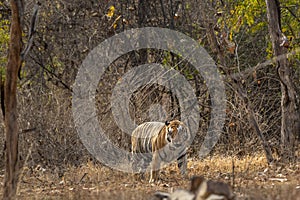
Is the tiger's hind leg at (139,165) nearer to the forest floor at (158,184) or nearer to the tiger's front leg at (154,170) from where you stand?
the forest floor at (158,184)

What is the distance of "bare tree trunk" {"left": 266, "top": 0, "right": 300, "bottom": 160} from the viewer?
44.2ft

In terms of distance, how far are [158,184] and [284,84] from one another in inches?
A: 136

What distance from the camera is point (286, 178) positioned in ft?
37.4

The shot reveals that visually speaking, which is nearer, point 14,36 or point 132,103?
point 14,36

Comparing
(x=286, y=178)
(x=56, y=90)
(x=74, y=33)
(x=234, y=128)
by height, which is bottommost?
(x=286, y=178)

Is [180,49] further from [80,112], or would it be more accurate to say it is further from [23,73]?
[23,73]

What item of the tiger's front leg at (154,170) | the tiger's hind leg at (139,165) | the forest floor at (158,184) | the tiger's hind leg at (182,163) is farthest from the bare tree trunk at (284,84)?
the tiger's hind leg at (139,165)

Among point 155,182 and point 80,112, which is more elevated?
point 80,112

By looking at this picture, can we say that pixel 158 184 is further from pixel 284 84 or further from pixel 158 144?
pixel 284 84

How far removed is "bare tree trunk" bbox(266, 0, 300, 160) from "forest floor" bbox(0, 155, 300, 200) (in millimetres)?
586

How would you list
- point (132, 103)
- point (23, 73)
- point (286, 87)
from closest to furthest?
point (286, 87), point (132, 103), point (23, 73)

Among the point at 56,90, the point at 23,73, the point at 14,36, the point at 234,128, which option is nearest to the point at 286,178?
the point at 234,128

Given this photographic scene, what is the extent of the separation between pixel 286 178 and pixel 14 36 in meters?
5.01

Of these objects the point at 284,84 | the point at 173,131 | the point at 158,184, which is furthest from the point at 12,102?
the point at 284,84
